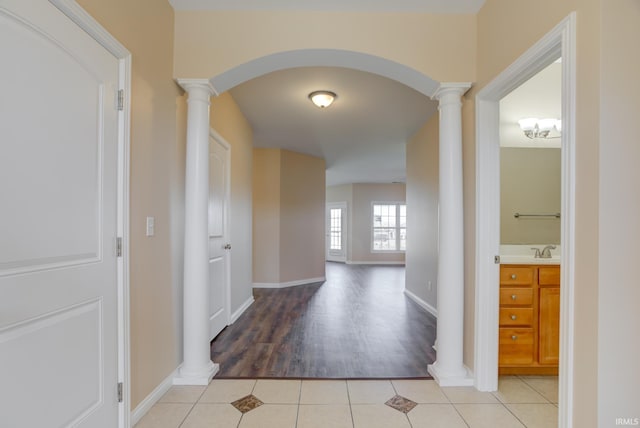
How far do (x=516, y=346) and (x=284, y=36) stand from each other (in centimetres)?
280

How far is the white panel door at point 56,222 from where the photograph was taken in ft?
3.84

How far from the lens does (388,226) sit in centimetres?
1070

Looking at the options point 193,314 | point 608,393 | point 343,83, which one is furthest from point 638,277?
point 343,83

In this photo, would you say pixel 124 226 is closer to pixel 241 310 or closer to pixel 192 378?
pixel 192 378

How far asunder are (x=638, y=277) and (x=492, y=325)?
1068 millimetres

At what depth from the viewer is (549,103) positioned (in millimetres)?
3176

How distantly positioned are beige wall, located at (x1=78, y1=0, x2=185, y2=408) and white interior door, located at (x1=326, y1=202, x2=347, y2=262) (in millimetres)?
8628

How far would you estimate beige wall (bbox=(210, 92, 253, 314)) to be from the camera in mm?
3537

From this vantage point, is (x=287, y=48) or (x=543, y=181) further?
(x=543, y=181)

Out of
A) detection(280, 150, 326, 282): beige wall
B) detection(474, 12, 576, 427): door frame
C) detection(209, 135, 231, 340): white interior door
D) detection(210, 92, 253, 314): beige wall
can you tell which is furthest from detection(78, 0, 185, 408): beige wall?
detection(280, 150, 326, 282): beige wall

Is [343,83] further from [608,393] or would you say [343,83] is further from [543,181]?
[608,393]

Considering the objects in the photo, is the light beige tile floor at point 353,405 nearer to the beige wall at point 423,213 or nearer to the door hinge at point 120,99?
the door hinge at point 120,99

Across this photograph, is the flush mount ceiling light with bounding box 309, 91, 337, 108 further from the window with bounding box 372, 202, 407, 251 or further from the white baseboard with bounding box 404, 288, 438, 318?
the window with bounding box 372, 202, 407, 251

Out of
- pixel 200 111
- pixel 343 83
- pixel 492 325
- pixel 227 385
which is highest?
pixel 343 83
